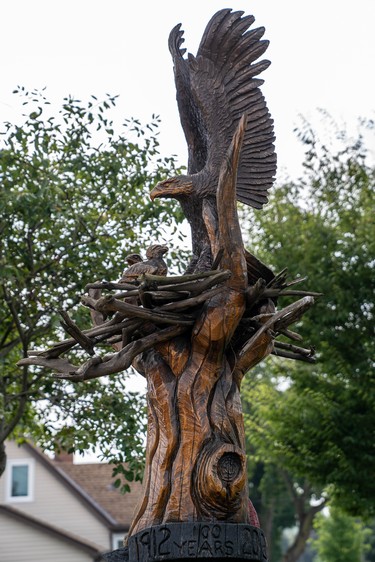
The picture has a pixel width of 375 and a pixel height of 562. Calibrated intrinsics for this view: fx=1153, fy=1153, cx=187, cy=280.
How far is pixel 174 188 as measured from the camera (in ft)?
28.4

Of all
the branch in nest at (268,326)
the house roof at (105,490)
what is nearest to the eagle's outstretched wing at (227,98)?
the branch in nest at (268,326)

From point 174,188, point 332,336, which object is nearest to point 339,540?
point 332,336

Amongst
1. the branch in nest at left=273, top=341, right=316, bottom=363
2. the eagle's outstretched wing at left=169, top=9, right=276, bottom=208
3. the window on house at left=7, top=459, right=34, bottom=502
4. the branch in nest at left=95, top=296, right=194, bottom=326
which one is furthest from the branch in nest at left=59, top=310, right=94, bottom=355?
the window on house at left=7, top=459, right=34, bottom=502

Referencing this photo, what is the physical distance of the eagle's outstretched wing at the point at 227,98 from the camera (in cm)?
884

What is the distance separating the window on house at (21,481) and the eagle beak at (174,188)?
24.7 meters

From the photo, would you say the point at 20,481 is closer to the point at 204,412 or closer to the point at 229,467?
the point at 204,412

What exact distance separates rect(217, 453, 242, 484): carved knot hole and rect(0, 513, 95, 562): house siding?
23.2 meters

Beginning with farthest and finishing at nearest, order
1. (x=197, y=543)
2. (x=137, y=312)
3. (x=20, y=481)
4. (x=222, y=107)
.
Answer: (x=20, y=481) < (x=222, y=107) < (x=137, y=312) < (x=197, y=543)

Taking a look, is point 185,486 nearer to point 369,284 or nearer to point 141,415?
point 141,415

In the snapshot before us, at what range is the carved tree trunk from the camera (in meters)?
7.74

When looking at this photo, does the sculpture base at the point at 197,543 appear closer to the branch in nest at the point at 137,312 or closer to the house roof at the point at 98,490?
the branch in nest at the point at 137,312

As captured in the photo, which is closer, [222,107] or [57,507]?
[222,107]

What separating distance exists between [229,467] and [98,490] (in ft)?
88.2

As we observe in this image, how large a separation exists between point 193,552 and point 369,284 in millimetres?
13443
